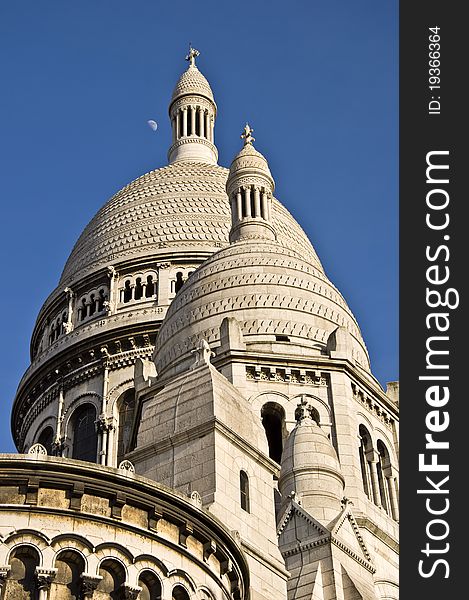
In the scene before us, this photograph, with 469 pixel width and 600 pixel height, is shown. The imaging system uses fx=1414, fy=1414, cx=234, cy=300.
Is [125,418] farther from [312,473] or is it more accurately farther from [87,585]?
[87,585]

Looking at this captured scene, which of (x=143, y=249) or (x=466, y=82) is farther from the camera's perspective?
(x=143, y=249)

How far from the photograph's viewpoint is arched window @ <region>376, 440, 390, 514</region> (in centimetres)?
4111

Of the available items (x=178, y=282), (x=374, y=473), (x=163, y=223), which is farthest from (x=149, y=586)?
(x=163, y=223)

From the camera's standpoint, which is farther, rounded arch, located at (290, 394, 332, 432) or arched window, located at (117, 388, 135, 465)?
arched window, located at (117, 388, 135, 465)

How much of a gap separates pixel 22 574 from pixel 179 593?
2.69 meters

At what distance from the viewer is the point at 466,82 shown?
19875mm

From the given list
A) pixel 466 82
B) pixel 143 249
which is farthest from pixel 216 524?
pixel 143 249

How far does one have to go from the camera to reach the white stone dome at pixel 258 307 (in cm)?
4275

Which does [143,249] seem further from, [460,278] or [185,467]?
[460,278]

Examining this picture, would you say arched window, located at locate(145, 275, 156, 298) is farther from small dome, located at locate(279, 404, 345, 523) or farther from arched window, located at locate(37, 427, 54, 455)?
small dome, located at locate(279, 404, 345, 523)

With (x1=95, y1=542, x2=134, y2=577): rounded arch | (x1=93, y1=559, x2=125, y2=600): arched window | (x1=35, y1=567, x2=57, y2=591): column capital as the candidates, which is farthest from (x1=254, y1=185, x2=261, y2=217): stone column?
(x1=35, y1=567, x2=57, y2=591): column capital

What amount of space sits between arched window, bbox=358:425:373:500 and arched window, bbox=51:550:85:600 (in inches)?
761

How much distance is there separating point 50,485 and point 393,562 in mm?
Result: 18246

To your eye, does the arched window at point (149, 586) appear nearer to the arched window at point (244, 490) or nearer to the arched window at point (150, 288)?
the arched window at point (244, 490)
